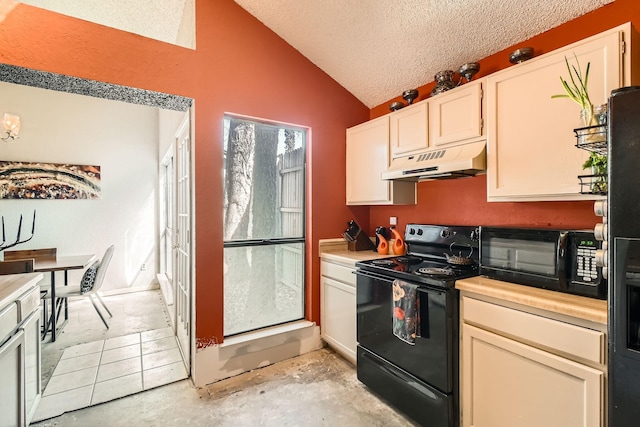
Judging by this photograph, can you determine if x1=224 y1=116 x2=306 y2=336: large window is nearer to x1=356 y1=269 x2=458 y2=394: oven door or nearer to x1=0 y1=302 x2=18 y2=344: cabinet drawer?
x1=356 y1=269 x2=458 y2=394: oven door

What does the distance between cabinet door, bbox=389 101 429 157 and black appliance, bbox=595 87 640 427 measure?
1352 mm

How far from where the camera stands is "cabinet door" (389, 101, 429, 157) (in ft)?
7.50

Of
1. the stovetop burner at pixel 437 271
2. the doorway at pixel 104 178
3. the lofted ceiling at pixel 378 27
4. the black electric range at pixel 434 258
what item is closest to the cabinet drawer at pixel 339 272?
the black electric range at pixel 434 258

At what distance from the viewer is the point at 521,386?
1.45 meters

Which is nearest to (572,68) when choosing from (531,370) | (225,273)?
(531,370)

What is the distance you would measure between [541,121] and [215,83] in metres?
2.26

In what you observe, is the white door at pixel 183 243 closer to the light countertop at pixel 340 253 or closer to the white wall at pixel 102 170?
the light countertop at pixel 340 253

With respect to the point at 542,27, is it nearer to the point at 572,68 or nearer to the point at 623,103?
the point at 572,68

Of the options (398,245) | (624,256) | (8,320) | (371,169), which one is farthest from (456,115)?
(8,320)

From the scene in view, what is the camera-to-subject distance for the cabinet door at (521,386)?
4.10 ft

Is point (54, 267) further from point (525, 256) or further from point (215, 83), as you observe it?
point (525, 256)

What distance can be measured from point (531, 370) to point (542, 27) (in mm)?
2012

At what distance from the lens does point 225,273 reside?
2.55 meters

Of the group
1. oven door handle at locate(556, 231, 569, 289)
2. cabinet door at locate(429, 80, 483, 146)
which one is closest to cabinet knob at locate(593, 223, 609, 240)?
oven door handle at locate(556, 231, 569, 289)
